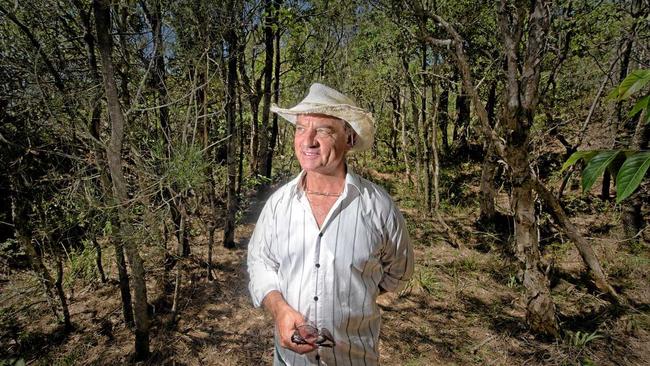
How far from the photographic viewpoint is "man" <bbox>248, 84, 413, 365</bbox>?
1.63 m

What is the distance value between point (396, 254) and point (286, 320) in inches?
25.5

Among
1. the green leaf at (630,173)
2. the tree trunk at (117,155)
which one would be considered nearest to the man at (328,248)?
the green leaf at (630,173)

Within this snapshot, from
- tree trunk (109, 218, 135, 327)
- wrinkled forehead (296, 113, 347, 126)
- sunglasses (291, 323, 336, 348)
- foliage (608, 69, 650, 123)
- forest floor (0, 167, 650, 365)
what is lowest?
forest floor (0, 167, 650, 365)

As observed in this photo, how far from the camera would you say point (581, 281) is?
226 inches

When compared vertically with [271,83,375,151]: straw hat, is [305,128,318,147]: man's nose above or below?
below

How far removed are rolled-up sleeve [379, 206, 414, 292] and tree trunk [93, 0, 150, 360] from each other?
2.26 meters

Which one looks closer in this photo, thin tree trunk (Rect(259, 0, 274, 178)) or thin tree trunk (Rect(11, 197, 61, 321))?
thin tree trunk (Rect(11, 197, 61, 321))

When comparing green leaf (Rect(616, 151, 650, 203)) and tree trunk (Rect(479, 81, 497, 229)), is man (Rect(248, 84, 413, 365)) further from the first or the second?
tree trunk (Rect(479, 81, 497, 229))

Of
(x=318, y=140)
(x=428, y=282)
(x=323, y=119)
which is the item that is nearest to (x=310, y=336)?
(x=318, y=140)

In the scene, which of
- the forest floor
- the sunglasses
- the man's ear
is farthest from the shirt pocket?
the forest floor

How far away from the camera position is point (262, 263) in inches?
72.2

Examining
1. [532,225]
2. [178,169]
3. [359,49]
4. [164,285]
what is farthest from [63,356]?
[359,49]

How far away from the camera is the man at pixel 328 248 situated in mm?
1626

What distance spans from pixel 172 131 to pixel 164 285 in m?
2.33
